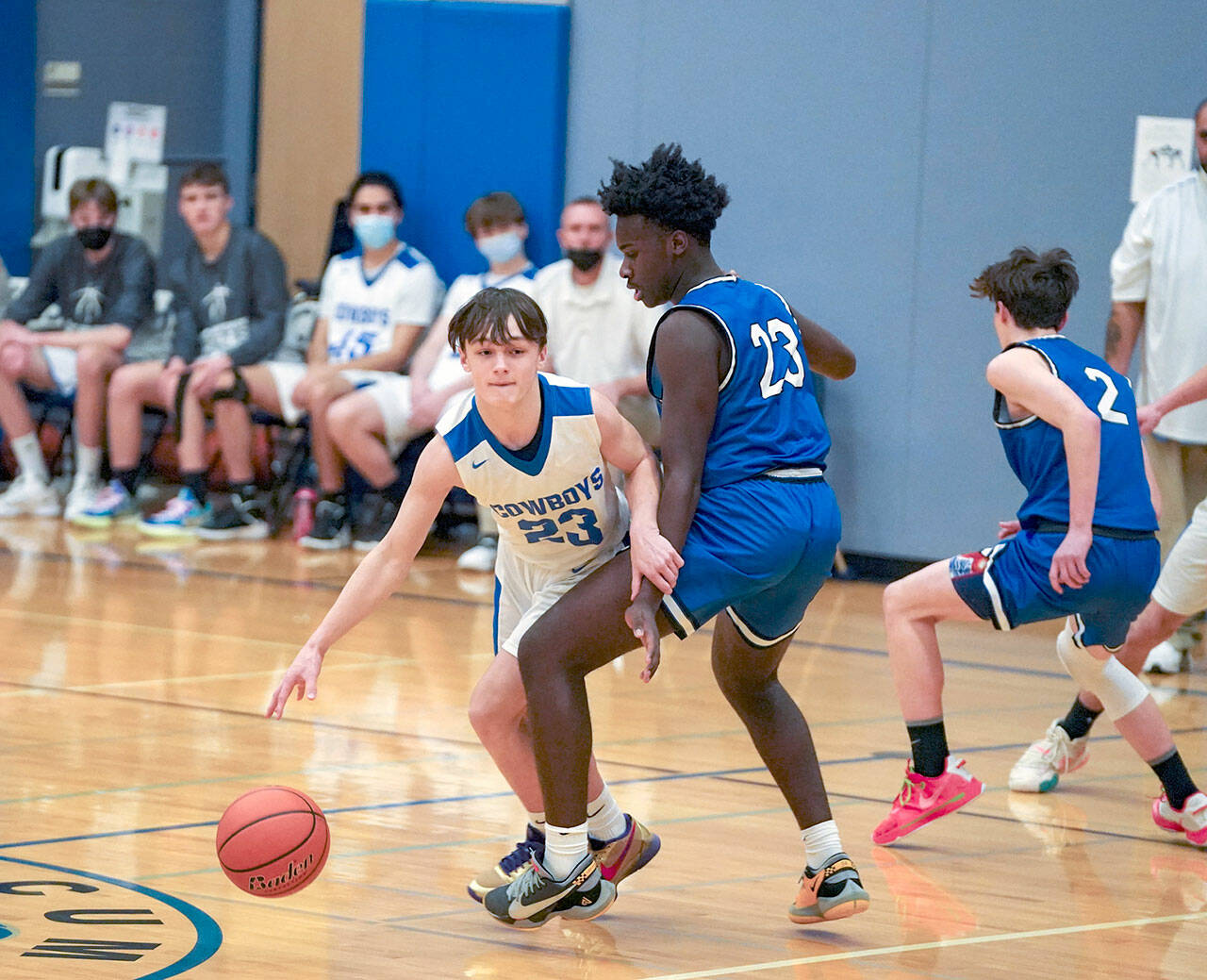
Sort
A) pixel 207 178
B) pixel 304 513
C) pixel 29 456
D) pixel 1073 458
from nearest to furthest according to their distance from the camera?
pixel 1073 458 < pixel 304 513 < pixel 207 178 < pixel 29 456

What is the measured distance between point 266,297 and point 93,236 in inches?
45.0

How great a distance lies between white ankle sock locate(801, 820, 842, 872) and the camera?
11.5ft

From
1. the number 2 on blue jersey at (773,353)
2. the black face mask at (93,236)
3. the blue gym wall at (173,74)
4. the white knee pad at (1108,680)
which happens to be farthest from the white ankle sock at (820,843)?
the blue gym wall at (173,74)

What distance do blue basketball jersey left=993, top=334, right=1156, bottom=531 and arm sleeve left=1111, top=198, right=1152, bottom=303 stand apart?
8.11ft

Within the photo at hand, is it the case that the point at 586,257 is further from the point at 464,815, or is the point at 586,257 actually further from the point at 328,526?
the point at 464,815

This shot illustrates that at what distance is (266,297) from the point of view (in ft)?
30.0

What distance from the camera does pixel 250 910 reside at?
3492mm

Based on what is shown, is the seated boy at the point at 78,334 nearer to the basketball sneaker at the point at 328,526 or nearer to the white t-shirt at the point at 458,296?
the basketball sneaker at the point at 328,526

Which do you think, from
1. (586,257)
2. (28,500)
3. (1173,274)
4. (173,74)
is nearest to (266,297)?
(28,500)

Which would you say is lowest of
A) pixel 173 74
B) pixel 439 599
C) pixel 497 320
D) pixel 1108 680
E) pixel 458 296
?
pixel 439 599

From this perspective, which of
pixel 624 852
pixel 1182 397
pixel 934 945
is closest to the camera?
pixel 934 945

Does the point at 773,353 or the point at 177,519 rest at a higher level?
the point at 773,353

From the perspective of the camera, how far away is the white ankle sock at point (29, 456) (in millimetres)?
9445

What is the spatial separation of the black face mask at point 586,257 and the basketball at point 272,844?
5.12 m
